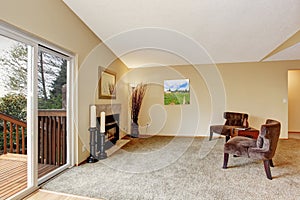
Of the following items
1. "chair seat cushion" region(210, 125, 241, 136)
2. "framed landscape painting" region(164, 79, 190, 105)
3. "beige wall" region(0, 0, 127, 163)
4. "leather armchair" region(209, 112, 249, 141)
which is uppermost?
"beige wall" region(0, 0, 127, 163)

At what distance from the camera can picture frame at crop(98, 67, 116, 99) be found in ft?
14.1

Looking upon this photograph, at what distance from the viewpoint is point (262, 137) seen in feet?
9.29

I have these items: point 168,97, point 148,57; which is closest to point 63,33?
point 148,57

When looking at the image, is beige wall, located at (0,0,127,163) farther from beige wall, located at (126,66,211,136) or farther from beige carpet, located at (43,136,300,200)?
beige wall, located at (126,66,211,136)

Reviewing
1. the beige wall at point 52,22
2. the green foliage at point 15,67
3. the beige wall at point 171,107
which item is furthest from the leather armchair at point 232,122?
the green foliage at point 15,67

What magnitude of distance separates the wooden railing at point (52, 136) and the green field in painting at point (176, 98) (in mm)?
3538

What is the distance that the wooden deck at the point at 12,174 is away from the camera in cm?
230

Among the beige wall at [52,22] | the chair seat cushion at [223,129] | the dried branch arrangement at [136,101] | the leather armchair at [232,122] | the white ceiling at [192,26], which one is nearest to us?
the beige wall at [52,22]

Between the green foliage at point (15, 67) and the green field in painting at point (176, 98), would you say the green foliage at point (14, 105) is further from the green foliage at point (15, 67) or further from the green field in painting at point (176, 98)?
the green field in painting at point (176, 98)

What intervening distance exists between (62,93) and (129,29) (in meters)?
1.79

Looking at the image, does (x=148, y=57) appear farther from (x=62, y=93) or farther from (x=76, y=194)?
(x=76, y=194)

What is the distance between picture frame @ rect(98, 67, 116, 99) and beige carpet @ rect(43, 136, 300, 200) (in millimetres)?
1383

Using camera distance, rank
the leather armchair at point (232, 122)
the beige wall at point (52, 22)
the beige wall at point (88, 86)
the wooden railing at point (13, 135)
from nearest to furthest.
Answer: the beige wall at point (52, 22) < the wooden railing at point (13, 135) < the beige wall at point (88, 86) < the leather armchair at point (232, 122)

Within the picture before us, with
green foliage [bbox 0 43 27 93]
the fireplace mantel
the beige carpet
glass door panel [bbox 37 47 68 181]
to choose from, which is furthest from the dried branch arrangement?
green foliage [bbox 0 43 27 93]
